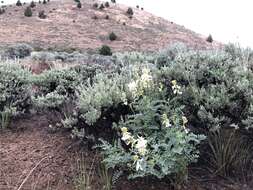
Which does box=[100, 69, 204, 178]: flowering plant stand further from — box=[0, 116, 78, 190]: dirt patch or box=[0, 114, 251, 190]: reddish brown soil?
box=[0, 116, 78, 190]: dirt patch

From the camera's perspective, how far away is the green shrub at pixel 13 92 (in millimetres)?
5262

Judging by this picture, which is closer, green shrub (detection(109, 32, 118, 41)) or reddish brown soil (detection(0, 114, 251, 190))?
reddish brown soil (detection(0, 114, 251, 190))

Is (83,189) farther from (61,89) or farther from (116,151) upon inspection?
(61,89)

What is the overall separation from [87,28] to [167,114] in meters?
43.7

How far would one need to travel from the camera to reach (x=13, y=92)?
5574 millimetres

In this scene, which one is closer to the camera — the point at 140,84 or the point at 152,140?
the point at 152,140

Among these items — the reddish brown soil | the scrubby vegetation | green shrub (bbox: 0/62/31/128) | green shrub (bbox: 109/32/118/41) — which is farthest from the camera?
green shrub (bbox: 109/32/118/41)

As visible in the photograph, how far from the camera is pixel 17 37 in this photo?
3909 centimetres

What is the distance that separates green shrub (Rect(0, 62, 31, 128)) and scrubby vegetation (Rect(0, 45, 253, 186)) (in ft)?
0.04

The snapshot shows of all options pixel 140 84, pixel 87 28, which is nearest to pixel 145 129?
pixel 140 84

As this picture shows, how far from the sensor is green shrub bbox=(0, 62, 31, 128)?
526 centimetres

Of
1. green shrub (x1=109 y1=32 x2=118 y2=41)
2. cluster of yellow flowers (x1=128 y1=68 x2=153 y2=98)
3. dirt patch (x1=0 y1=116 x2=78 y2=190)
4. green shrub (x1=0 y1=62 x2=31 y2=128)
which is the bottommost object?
green shrub (x1=109 y1=32 x2=118 y2=41)

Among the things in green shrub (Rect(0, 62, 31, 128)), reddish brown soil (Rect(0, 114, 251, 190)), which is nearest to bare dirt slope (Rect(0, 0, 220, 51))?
green shrub (Rect(0, 62, 31, 128))

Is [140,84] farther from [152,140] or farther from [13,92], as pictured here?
[13,92]
